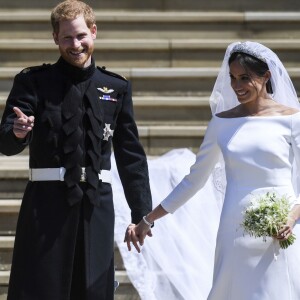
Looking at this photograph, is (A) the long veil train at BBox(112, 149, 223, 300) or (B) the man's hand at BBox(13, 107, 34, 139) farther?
(A) the long veil train at BBox(112, 149, 223, 300)

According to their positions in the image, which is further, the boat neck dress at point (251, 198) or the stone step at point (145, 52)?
the stone step at point (145, 52)

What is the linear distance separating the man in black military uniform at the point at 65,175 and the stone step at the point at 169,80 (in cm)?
354

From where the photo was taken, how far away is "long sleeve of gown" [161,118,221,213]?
16.0 ft

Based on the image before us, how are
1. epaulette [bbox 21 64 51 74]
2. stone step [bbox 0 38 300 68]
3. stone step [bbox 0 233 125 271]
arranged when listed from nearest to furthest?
epaulette [bbox 21 64 51 74]
stone step [bbox 0 233 125 271]
stone step [bbox 0 38 300 68]

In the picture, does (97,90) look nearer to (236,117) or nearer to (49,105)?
(49,105)

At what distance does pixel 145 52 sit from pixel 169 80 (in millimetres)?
424

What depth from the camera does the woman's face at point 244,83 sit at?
15.5 ft

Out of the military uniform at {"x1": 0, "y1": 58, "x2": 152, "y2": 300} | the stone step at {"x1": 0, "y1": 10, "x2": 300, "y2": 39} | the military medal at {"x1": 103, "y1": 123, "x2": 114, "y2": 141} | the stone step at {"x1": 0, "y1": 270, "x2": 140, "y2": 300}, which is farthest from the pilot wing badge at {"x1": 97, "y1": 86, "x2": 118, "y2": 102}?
the stone step at {"x1": 0, "y1": 10, "x2": 300, "y2": 39}

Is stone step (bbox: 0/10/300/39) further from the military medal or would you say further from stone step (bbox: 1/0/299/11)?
the military medal

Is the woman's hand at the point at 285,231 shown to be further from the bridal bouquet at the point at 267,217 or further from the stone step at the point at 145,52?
the stone step at the point at 145,52

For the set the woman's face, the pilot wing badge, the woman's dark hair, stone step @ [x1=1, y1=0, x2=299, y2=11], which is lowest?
stone step @ [x1=1, y1=0, x2=299, y2=11]

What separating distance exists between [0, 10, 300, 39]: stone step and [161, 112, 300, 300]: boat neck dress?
4117mm

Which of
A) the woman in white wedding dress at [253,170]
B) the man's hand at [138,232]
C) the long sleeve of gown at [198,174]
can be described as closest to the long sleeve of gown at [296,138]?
the woman in white wedding dress at [253,170]

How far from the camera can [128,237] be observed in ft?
16.3
